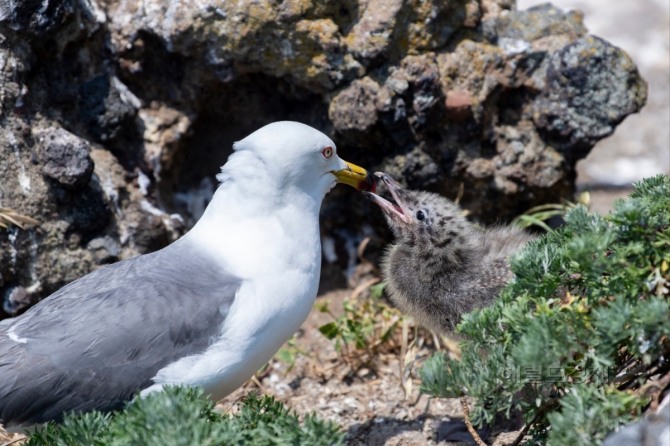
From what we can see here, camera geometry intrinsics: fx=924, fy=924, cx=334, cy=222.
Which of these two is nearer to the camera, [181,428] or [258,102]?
[181,428]

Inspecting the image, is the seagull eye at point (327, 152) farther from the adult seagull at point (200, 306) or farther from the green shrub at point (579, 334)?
the green shrub at point (579, 334)

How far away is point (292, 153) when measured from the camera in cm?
391

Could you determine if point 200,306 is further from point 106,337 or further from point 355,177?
point 355,177

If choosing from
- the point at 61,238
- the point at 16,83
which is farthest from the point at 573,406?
the point at 16,83

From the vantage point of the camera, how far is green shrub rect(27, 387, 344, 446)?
109 inches

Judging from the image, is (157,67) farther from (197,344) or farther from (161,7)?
(197,344)

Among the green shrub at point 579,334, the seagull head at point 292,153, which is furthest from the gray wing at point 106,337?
the green shrub at point 579,334

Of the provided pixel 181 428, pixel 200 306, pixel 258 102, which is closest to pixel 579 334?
pixel 181 428

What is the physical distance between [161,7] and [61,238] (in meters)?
1.37

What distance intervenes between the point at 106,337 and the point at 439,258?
1.79 meters

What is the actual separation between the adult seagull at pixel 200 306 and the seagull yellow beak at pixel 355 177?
41mm

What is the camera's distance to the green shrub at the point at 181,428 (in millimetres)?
2762

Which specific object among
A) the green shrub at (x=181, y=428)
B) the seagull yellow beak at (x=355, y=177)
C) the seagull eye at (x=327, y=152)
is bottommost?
the green shrub at (x=181, y=428)

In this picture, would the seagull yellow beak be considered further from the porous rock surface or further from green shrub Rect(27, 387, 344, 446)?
green shrub Rect(27, 387, 344, 446)
